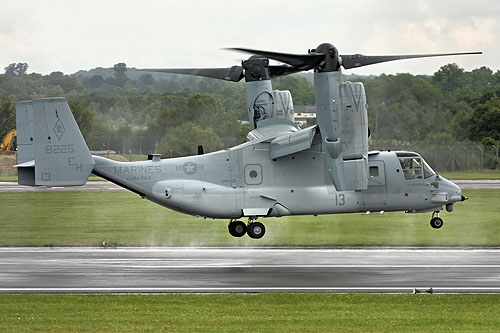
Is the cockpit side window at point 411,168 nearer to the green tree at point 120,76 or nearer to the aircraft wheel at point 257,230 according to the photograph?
the aircraft wheel at point 257,230

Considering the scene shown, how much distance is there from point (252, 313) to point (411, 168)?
13.7 metres

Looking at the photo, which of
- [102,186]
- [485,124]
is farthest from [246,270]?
[102,186]

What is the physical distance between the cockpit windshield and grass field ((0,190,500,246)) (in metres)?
4.07

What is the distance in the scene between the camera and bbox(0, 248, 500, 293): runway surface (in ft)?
79.6

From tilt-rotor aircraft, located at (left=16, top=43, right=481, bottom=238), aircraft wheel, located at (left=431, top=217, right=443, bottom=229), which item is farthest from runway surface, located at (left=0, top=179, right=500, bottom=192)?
tilt-rotor aircraft, located at (left=16, top=43, right=481, bottom=238)

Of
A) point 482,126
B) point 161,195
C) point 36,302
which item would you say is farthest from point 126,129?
point 36,302

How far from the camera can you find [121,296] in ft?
74.1

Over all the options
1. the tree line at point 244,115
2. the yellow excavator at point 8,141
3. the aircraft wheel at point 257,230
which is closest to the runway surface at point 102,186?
the yellow excavator at point 8,141

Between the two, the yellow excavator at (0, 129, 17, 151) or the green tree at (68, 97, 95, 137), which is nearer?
the green tree at (68, 97, 95, 137)

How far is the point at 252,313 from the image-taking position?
20.4 metres

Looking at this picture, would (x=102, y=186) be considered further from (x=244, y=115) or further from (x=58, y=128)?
(x=58, y=128)

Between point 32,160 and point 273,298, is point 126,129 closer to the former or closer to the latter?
Result: point 32,160

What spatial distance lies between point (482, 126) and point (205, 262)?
Result: 28.6 metres

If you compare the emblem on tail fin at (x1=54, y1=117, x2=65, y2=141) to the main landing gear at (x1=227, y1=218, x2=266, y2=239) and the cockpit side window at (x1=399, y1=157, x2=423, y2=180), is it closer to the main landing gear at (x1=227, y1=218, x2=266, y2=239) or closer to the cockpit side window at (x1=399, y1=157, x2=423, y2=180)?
the main landing gear at (x1=227, y1=218, x2=266, y2=239)
